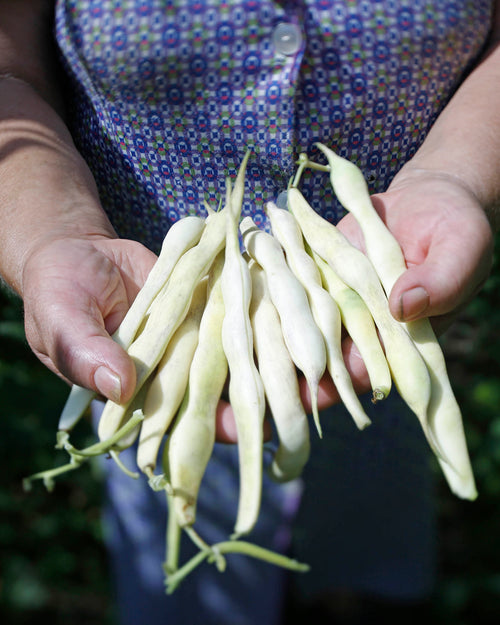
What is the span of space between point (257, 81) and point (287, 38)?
0.32ft

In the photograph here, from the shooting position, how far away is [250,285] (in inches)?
42.9

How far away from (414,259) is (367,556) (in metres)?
1.34

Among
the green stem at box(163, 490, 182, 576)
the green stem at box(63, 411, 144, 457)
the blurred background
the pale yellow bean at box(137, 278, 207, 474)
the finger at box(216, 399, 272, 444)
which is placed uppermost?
the green stem at box(63, 411, 144, 457)

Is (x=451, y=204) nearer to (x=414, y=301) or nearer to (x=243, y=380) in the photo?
(x=414, y=301)

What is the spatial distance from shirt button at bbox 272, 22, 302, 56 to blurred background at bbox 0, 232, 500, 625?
105cm

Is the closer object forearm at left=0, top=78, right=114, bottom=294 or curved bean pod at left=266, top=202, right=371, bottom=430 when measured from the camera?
curved bean pod at left=266, top=202, right=371, bottom=430

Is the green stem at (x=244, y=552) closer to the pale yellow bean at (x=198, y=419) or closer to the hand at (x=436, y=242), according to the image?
the pale yellow bean at (x=198, y=419)

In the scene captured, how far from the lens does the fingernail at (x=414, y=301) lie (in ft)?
3.18

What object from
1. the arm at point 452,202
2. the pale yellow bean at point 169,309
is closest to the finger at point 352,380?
the arm at point 452,202

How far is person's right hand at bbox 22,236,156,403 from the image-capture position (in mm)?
930

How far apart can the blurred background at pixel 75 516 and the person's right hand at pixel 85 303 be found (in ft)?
2.67

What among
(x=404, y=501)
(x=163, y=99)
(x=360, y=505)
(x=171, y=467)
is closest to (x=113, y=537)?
(x=360, y=505)

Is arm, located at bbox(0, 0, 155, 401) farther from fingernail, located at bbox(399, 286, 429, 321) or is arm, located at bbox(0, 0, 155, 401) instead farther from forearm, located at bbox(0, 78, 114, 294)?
fingernail, located at bbox(399, 286, 429, 321)

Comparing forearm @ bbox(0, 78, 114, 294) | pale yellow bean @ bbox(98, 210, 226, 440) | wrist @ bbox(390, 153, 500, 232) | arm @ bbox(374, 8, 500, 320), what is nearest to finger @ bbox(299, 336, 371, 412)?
arm @ bbox(374, 8, 500, 320)
